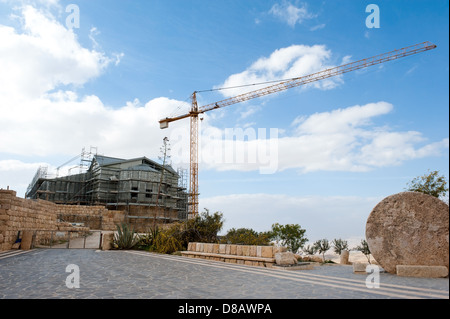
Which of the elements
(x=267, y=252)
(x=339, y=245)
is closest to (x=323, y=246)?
(x=339, y=245)

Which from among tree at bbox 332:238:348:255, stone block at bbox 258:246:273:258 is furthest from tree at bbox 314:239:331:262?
stone block at bbox 258:246:273:258

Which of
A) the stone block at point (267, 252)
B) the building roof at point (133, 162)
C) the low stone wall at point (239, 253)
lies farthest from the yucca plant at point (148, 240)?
the building roof at point (133, 162)

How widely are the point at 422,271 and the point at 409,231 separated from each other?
3.31 ft

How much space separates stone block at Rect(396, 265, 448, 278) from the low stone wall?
359 centimetres

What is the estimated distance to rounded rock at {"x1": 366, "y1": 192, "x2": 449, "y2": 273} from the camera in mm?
7883

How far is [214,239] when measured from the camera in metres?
15.1

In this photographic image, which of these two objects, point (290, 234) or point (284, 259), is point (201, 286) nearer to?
point (284, 259)

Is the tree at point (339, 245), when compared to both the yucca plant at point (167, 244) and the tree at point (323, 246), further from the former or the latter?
the yucca plant at point (167, 244)

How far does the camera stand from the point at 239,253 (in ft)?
37.2

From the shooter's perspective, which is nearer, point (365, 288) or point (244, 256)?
point (365, 288)

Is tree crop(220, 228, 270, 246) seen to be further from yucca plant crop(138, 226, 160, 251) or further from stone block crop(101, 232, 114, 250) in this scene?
stone block crop(101, 232, 114, 250)
